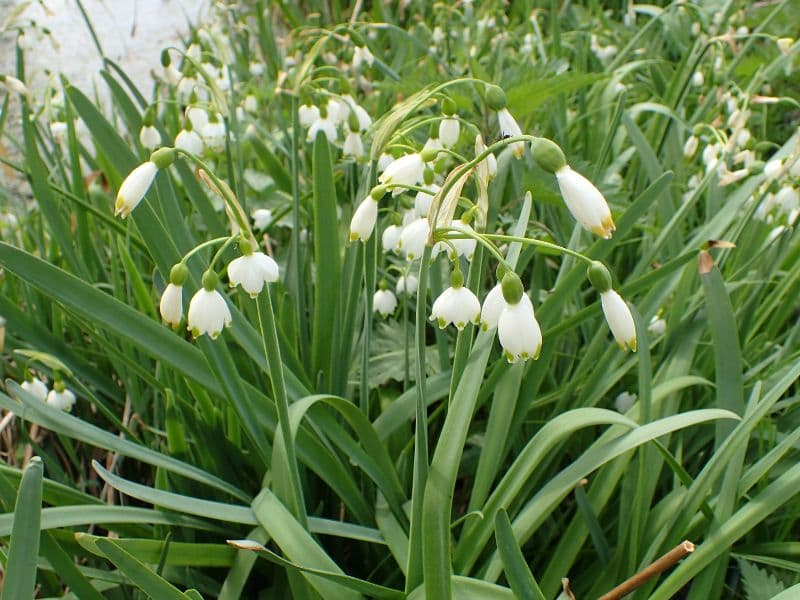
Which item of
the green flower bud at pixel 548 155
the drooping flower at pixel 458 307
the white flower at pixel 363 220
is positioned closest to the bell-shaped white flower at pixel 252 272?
the white flower at pixel 363 220

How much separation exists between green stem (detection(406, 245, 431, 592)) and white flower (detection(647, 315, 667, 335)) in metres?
0.76

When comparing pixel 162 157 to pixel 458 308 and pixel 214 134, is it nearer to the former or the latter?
pixel 458 308

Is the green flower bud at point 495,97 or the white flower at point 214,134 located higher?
the green flower bud at point 495,97

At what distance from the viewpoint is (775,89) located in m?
3.03

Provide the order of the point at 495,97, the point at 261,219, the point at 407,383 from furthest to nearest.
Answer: the point at 261,219 < the point at 407,383 < the point at 495,97

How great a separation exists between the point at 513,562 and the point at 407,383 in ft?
1.85

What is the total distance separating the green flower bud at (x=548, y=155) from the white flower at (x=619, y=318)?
156 millimetres

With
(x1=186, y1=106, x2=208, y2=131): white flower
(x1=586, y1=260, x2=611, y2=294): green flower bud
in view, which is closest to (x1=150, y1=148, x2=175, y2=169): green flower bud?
(x1=586, y1=260, x2=611, y2=294): green flower bud

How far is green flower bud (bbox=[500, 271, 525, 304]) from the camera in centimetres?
84

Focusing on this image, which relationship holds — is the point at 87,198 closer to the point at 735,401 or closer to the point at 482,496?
the point at 482,496

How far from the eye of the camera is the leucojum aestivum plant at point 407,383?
102cm

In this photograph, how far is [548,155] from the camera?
2.74 ft

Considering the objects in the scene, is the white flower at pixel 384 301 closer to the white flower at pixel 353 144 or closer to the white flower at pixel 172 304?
the white flower at pixel 353 144

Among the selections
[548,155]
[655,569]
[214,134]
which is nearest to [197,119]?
[214,134]
